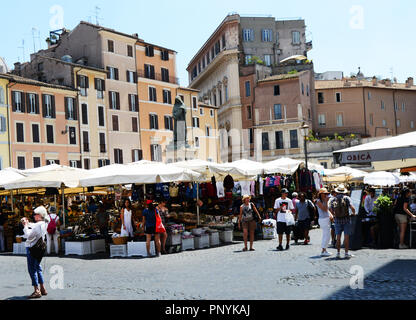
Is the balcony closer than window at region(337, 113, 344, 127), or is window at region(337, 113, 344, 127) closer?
the balcony

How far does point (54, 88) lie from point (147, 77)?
1069 centimetres

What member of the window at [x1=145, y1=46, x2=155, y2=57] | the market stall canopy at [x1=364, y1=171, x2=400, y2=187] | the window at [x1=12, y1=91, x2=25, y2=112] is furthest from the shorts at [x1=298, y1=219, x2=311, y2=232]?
the window at [x1=145, y1=46, x2=155, y2=57]

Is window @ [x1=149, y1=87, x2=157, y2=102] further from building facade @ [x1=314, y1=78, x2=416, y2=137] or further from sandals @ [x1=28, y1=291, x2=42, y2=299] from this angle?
sandals @ [x1=28, y1=291, x2=42, y2=299]

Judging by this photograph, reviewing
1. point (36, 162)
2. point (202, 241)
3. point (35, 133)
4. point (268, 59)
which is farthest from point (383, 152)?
point (268, 59)

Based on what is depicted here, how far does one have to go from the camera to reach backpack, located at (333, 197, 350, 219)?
12.4 meters

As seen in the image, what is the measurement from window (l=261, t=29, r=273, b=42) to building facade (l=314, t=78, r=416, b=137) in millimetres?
7695

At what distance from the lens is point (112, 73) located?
4888 cm

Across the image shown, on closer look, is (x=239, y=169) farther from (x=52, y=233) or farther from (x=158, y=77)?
(x=158, y=77)

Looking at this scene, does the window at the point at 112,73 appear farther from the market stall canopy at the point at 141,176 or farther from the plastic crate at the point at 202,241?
the plastic crate at the point at 202,241

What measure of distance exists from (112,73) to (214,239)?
34378 mm

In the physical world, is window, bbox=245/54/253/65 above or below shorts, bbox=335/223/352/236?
above

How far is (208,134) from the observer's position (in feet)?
193

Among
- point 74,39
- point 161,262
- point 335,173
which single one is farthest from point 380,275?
point 74,39
